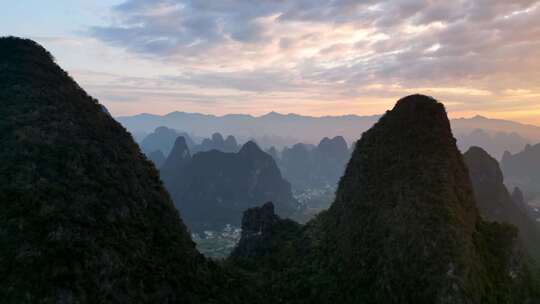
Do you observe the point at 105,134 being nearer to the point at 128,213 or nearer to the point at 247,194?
the point at 128,213

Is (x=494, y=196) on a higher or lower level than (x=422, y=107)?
lower

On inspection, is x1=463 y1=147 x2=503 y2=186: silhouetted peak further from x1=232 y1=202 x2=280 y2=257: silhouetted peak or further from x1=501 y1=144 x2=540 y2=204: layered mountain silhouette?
x1=501 y1=144 x2=540 y2=204: layered mountain silhouette

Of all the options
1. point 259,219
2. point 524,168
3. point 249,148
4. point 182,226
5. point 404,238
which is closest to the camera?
point 404,238

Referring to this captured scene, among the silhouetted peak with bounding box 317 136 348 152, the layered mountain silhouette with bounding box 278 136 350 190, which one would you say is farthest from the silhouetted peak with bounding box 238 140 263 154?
the silhouetted peak with bounding box 317 136 348 152

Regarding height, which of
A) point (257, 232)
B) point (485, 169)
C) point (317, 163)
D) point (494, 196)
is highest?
point (485, 169)

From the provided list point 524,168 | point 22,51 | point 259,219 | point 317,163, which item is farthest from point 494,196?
point 317,163

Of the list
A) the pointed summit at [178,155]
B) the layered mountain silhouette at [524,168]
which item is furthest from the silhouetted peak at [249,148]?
the layered mountain silhouette at [524,168]

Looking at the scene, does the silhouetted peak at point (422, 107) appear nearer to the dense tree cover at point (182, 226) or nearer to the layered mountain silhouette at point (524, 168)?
the dense tree cover at point (182, 226)

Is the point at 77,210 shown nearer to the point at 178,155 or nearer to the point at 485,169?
the point at 485,169

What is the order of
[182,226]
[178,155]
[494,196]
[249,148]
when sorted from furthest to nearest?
[178,155] → [249,148] → [494,196] → [182,226]
